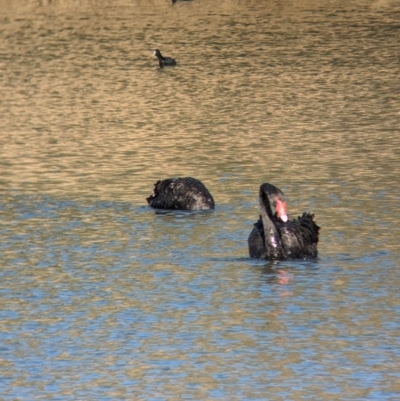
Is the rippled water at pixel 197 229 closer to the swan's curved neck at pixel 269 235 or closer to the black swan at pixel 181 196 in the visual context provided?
the black swan at pixel 181 196

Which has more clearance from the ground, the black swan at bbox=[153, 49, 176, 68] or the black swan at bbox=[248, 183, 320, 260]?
the black swan at bbox=[153, 49, 176, 68]

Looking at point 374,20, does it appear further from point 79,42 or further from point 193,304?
point 193,304

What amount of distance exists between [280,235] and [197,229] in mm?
2556

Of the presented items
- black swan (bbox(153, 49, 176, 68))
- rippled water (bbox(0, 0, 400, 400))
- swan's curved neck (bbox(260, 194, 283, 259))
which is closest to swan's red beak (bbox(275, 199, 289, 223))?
swan's curved neck (bbox(260, 194, 283, 259))

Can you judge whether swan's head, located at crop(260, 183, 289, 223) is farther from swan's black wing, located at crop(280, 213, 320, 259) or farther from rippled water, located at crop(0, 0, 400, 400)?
rippled water, located at crop(0, 0, 400, 400)

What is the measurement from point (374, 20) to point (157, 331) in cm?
4117

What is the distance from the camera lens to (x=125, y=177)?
24.2 metres

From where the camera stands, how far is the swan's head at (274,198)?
1742cm

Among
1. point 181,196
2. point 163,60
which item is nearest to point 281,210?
point 181,196

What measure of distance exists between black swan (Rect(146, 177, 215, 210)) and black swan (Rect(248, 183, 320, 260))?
135 inches

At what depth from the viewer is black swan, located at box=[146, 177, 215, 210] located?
21.1m

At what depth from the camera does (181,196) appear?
21469mm

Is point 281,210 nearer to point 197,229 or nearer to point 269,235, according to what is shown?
point 269,235

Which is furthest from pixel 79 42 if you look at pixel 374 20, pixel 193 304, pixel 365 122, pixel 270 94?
pixel 193 304
